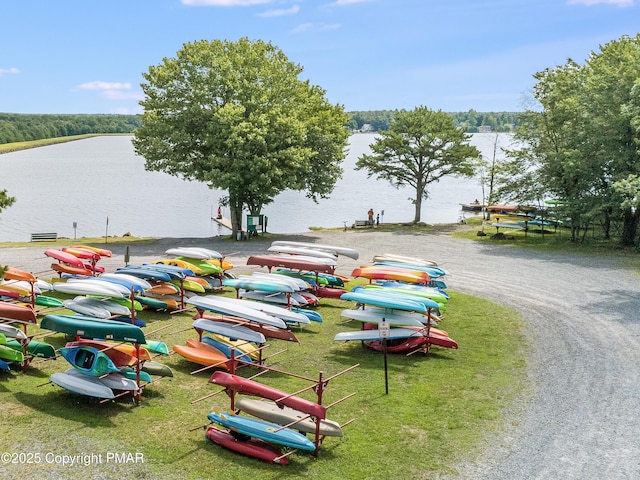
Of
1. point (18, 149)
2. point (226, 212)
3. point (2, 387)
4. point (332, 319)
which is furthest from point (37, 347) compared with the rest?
point (18, 149)

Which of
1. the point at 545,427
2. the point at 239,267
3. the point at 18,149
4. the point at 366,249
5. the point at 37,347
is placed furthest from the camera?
the point at 18,149

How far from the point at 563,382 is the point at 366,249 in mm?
20602

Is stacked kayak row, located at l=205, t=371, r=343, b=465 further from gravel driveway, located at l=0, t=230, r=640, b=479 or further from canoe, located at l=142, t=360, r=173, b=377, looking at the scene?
gravel driveway, located at l=0, t=230, r=640, b=479

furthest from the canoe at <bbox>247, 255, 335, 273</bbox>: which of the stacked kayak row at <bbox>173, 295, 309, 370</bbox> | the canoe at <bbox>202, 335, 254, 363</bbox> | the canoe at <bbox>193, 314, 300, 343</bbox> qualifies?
the canoe at <bbox>202, 335, 254, 363</bbox>

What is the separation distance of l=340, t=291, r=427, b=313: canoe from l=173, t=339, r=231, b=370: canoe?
489 cm

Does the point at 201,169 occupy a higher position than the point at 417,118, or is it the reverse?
the point at 417,118

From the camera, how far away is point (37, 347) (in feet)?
50.9

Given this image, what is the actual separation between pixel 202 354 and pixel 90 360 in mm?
3326

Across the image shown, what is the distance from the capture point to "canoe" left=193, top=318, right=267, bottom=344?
16.2 metres

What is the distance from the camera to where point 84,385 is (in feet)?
44.3

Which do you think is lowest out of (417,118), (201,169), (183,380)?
(183,380)

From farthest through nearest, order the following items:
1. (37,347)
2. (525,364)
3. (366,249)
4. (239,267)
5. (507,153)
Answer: (507,153) → (366,249) → (239,267) → (525,364) → (37,347)

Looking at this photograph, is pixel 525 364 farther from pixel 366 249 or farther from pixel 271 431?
pixel 366 249

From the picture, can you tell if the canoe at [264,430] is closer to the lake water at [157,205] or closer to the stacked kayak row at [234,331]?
the stacked kayak row at [234,331]
